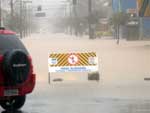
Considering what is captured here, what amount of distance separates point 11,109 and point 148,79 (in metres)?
10.7

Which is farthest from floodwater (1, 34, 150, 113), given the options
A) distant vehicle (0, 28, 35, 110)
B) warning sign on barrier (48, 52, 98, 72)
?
distant vehicle (0, 28, 35, 110)

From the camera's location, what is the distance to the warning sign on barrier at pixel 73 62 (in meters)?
23.5

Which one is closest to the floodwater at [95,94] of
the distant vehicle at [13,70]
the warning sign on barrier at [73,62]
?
the warning sign on barrier at [73,62]

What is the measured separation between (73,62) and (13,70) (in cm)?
938

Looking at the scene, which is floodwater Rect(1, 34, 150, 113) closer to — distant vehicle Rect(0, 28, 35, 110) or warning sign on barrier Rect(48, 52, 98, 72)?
warning sign on barrier Rect(48, 52, 98, 72)

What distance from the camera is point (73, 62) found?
936 inches

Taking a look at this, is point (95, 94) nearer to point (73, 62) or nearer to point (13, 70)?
point (73, 62)

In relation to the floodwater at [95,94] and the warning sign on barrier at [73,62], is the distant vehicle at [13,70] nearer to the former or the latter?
A: the floodwater at [95,94]

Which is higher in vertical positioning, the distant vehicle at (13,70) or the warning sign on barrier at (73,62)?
the distant vehicle at (13,70)

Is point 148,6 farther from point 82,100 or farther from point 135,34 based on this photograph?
point 135,34

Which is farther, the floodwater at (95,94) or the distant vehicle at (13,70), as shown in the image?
the floodwater at (95,94)

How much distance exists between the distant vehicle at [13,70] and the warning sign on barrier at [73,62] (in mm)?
8037

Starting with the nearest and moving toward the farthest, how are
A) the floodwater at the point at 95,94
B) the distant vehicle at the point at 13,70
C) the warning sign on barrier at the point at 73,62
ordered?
the distant vehicle at the point at 13,70 → the floodwater at the point at 95,94 → the warning sign on barrier at the point at 73,62

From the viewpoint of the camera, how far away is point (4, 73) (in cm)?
1452
